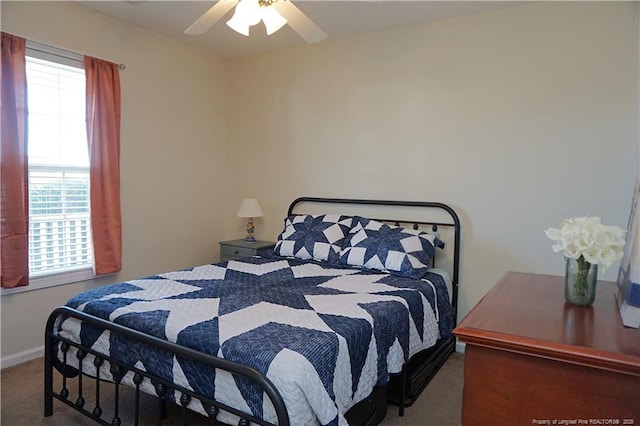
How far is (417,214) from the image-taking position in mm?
3377

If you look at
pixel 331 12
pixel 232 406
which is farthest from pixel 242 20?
pixel 232 406

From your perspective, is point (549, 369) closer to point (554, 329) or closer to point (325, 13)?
point (554, 329)

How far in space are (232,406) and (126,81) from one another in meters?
2.96

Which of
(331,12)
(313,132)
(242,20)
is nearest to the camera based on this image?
(242,20)

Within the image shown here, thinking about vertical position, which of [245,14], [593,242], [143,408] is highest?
[245,14]

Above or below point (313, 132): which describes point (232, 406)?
below

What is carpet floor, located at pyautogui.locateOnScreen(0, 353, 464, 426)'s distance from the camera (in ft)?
7.09

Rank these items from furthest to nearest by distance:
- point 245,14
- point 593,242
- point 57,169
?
point 57,169 → point 245,14 → point 593,242

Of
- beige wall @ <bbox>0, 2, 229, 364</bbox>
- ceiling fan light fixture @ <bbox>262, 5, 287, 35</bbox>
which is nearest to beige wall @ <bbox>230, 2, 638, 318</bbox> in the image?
beige wall @ <bbox>0, 2, 229, 364</bbox>

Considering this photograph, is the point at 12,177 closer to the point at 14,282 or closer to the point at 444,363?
the point at 14,282

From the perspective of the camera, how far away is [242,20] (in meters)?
2.11

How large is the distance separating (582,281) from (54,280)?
131 inches

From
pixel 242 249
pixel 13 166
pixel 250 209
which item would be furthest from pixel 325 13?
pixel 13 166

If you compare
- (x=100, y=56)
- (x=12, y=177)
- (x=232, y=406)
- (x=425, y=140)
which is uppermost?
(x=100, y=56)
